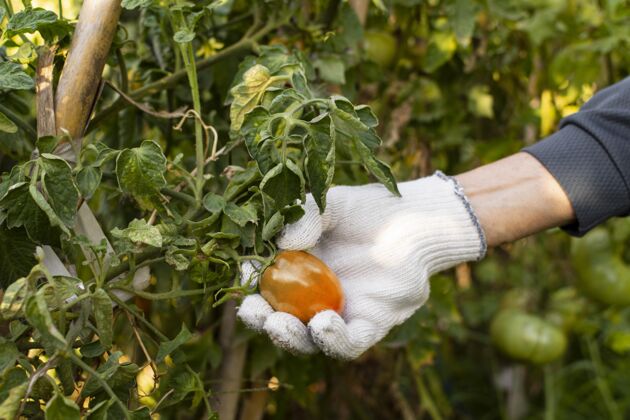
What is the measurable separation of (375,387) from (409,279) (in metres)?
1.22

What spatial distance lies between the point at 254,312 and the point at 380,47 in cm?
80

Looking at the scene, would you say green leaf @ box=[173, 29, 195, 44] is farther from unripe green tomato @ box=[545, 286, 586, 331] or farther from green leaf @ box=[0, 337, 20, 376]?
unripe green tomato @ box=[545, 286, 586, 331]

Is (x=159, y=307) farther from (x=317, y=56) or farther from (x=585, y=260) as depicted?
(x=585, y=260)

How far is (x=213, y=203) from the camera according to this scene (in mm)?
756

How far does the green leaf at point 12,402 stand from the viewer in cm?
60

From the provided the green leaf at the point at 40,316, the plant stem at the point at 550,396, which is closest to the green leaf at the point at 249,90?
the green leaf at the point at 40,316

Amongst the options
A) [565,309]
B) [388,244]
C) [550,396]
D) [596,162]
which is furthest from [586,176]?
[550,396]

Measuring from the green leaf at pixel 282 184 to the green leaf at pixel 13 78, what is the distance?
0.23 metres

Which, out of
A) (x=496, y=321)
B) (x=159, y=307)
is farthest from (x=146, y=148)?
(x=496, y=321)

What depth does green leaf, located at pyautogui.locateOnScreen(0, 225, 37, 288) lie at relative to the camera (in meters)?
0.75

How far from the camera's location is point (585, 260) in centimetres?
178

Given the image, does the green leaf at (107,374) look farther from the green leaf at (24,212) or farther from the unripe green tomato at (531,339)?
the unripe green tomato at (531,339)

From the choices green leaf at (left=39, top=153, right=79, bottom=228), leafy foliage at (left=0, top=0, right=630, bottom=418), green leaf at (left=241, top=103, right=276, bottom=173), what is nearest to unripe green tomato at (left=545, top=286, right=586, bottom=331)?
leafy foliage at (left=0, top=0, right=630, bottom=418)

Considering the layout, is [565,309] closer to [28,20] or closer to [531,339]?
[531,339]
